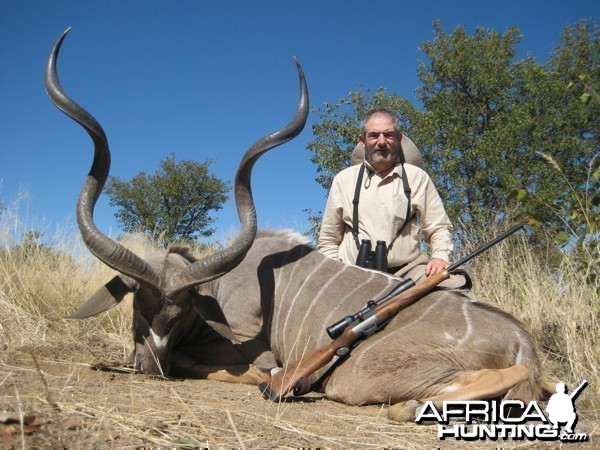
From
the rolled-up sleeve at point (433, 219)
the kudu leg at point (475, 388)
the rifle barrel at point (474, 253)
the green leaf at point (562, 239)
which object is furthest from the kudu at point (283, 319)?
the green leaf at point (562, 239)

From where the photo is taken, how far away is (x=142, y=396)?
234 centimetres

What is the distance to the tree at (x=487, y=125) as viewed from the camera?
10.3 m

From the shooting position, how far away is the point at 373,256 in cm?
365

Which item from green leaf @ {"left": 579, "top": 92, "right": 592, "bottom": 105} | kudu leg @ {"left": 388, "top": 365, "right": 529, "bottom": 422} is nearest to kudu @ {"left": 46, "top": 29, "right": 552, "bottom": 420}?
kudu leg @ {"left": 388, "top": 365, "right": 529, "bottom": 422}

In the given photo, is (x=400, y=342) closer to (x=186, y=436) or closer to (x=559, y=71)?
(x=186, y=436)

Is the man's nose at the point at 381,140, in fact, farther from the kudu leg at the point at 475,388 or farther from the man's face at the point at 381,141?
the kudu leg at the point at 475,388

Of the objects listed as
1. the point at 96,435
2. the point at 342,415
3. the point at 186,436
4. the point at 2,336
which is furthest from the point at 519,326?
the point at 2,336

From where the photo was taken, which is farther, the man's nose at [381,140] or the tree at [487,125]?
the tree at [487,125]

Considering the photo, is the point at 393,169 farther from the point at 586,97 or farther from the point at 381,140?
the point at 586,97

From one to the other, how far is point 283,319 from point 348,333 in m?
0.67

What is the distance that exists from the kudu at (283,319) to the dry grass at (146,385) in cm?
20

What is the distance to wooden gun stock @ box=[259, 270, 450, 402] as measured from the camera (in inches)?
105

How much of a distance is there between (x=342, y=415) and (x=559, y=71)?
Result: 11.9m

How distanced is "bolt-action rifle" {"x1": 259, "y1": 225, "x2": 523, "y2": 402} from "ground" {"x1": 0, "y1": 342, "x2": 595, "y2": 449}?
0.31 feet
